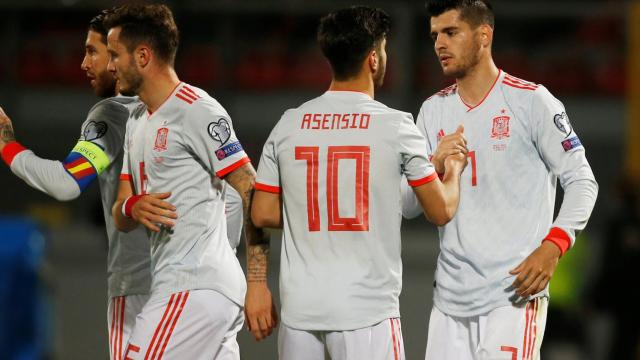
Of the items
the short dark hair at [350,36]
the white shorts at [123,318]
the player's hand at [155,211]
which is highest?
the short dark hair at [350,36]

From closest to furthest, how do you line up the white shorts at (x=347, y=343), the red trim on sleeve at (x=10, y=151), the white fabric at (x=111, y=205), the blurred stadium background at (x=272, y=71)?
the white shorts at (x=347, y=343) → the red trim on sleeve at (x=10, y=151) → the white fabric at (x=111, y=205) → the blurred stadium background at (x=272, y=71)

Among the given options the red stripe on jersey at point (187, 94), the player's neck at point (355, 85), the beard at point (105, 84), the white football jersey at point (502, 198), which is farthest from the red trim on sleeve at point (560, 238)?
the beard at point (105, 84)

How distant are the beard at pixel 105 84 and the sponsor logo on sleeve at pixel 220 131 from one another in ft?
2.91

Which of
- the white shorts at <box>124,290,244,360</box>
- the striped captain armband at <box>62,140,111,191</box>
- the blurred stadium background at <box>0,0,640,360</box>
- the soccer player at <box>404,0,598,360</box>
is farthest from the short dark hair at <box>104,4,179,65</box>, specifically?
the blurred stadium background at <box>0,0,640,360</box>

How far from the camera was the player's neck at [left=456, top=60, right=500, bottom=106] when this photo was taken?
3.99 meters

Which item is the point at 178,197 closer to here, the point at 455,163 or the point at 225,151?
the point at 225,151

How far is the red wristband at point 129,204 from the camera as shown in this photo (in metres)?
3.74

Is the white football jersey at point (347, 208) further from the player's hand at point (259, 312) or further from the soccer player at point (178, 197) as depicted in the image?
the soccer player at point (178, 197)

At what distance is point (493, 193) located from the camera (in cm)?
383

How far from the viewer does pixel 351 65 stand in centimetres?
347

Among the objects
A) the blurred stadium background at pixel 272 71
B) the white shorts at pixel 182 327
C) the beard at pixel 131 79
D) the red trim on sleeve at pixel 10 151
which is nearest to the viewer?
the white shorts at pixel 182 327

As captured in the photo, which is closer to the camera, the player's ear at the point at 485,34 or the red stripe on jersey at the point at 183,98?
the red stripe on jersey at the point at 183,98

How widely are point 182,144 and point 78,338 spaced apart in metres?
4.92

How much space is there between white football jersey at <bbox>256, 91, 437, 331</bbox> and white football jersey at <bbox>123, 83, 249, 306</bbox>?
33 cm
